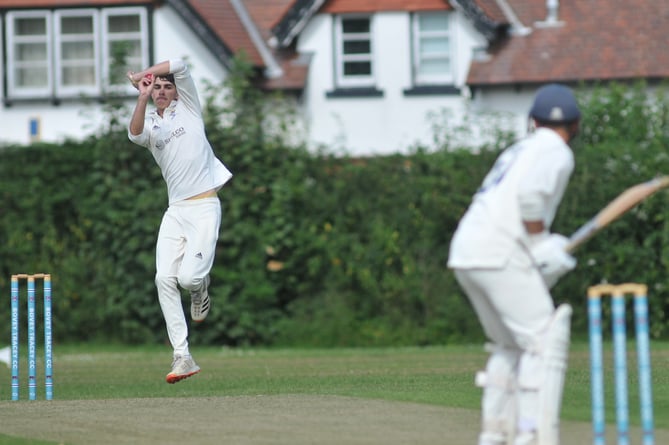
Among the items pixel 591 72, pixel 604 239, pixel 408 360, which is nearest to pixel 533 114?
pixel 408 360

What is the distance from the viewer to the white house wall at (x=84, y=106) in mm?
25516

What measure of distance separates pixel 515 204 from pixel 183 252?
173 inches

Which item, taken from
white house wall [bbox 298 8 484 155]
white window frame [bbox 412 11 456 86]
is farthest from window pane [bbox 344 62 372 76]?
white window frame [bbox 412 11 456 86]

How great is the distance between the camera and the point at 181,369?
1009 cm

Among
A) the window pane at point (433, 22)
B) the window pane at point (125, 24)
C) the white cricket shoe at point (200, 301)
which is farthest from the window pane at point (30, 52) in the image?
the white cricket shoe at point (200, 301)

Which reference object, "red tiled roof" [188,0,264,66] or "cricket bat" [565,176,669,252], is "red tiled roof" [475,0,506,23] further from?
"cricket bat" [565,176,669,252]

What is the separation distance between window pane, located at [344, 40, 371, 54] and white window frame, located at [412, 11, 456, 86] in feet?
2.95

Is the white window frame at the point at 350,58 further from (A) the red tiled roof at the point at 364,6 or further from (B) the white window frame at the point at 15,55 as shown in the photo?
(B) the white window frame at the point at 15,55

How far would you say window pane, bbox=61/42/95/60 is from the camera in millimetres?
26000

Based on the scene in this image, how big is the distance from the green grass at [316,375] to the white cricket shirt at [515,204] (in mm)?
1721

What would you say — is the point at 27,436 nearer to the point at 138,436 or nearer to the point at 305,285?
the point at 138,436

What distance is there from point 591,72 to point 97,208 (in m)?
9.36

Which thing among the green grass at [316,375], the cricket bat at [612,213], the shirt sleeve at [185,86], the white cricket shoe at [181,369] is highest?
the shirt sleeve at [185,86]

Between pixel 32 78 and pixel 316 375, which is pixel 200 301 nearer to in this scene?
pixel 316 375
